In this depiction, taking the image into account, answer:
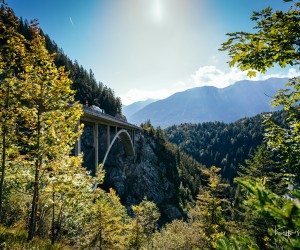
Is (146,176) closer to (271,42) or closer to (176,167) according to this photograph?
(176,167)

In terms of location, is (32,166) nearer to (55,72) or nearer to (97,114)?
(55,72)

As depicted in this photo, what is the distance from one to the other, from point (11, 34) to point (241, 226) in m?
20.8

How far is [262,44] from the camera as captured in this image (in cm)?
410

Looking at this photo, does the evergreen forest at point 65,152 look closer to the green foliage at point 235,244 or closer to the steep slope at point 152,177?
the green foliage at point 235,244

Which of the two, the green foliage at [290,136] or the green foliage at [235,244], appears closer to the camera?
the green foliage at [235,244]

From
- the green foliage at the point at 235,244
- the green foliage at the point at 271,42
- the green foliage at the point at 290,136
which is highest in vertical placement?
the green foliage at the point at 271,42

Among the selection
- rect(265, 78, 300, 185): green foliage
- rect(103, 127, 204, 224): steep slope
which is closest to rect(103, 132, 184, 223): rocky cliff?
rect(103, 127, 204, 224): steep slope

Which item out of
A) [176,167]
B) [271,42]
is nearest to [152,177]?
[176,167]

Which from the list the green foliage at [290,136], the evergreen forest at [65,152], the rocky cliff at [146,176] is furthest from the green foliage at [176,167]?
the green foliage at [290,136]

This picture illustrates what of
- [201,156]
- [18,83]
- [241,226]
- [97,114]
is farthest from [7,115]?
[201,156]

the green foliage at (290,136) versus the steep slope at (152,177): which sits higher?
the green foliage at (290,136)

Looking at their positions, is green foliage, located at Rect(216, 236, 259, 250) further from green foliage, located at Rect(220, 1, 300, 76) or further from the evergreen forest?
green foliage, located at Rect(220, 1, 300, 76)

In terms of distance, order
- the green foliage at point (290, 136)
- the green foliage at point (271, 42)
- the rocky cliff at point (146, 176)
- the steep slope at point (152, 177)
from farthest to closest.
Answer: the steep slope at point (152, 177)
the rocky cliff at point (146, 176)
the green foliage at point (290, 136)
the green foliage at point (271, 42)

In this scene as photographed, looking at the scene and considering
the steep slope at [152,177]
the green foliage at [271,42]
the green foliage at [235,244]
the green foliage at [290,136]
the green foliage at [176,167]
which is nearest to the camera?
the green foliage at [235,244]
